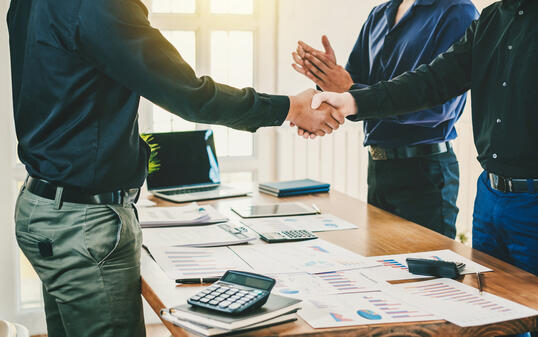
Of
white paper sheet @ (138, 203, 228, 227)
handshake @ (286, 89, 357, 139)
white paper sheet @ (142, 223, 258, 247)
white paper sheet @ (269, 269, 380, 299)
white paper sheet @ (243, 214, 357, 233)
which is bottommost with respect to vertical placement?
white paper sheet @ (269, 269, 380, 299)

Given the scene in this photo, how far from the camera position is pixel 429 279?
4.70 ft

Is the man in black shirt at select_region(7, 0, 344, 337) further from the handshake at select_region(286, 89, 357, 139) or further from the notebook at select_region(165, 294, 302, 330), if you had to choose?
the handshake at select_region(286, 89, 357, 139)

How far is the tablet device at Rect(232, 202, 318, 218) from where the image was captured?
2.13 meters

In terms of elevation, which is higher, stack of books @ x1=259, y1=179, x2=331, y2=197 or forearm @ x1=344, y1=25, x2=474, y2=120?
forearm @ x1=344, y1=25, x2=474, y2=120

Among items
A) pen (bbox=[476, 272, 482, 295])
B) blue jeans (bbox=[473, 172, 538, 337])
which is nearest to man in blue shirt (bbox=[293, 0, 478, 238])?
blue jeans (bbox=[473, 172, 538, 337])

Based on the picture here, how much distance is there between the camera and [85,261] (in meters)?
1.41

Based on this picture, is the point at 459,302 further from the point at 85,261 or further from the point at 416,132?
the point at 416,132

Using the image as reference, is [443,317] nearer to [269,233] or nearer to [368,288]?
[368,288]

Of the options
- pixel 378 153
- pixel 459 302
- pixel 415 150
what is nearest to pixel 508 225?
pixel 459 302

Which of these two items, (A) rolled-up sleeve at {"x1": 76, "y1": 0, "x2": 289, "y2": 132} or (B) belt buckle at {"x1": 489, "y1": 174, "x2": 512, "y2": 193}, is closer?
(A) rolled-up sleeve at {"x1": 76, "y1": 0, "x2": 289, "y2": 132}

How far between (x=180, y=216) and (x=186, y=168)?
0.63 meters

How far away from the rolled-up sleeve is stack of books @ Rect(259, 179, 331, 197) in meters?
0.83

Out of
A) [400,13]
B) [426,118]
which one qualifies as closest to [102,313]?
[426,118]

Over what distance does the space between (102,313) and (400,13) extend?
184 centimetres
